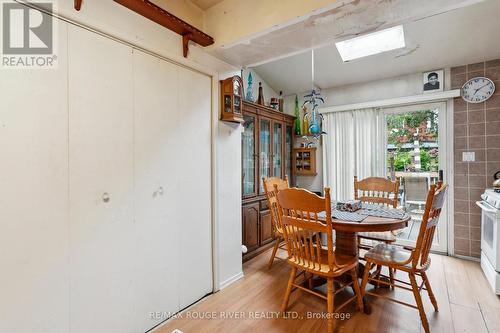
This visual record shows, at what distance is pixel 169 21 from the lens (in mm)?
1821

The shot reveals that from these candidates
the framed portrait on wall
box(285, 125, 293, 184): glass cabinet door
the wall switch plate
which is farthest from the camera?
box(285, 125, 293, 184): glass cabinet door

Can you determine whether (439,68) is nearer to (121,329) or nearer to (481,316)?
(481,316)

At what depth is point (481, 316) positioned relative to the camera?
1918 millimetres

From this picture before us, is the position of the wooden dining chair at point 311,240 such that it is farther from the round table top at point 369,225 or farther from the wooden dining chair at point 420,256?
the wooden dining chair at point 420,256

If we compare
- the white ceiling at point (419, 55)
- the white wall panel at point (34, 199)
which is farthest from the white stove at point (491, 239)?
the white wall panel at point (34, 199)

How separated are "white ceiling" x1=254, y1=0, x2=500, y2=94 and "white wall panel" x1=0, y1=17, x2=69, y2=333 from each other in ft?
8.67

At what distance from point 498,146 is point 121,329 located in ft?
13.1

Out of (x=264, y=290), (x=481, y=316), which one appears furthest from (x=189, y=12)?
(x=481, y=316)

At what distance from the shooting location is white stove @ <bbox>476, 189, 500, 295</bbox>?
220 cm

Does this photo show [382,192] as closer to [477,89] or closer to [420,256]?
[420,256]

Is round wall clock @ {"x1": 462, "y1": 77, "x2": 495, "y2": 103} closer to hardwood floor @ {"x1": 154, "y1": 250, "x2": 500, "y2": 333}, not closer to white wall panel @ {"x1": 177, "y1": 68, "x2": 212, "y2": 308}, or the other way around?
hardwood floor @ {"x1": 154, "y1": 250, "x2": 500, "y2": 333}

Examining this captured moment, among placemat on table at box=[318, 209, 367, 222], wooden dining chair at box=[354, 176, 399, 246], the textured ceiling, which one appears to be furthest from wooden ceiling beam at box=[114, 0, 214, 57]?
wooden dining chair at box=[354, 176, 399, 246]

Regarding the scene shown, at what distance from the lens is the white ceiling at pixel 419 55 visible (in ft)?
8.04

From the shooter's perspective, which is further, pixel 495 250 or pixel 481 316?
pixel 495 250
